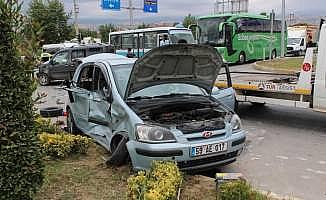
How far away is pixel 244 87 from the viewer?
9.23 metres

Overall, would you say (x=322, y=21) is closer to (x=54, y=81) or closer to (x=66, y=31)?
(x=54, y=81)

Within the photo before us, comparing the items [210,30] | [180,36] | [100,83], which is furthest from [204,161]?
[210,30]

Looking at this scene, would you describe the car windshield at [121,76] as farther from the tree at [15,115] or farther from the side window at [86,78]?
the tree at [15,115]

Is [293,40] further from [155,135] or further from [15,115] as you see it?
[15,115]

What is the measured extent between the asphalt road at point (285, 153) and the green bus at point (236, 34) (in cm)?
1498

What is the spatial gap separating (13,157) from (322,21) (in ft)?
20.9

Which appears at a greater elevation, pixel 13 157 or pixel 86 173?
pixel 13 157

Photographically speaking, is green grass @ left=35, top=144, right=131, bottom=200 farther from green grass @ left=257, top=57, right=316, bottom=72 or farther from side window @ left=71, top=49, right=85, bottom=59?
side window @ left=71, top=49, right=85, bottom=59

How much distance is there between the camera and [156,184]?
3.92 meters

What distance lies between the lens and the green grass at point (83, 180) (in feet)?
15.0

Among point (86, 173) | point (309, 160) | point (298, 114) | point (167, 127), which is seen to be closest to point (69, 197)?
point (86, 173)

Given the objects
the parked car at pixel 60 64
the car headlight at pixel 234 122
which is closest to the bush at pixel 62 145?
the car headlight at pixel 234 122

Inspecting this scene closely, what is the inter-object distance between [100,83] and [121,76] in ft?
1.72

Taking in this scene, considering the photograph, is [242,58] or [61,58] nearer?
[61,58]
